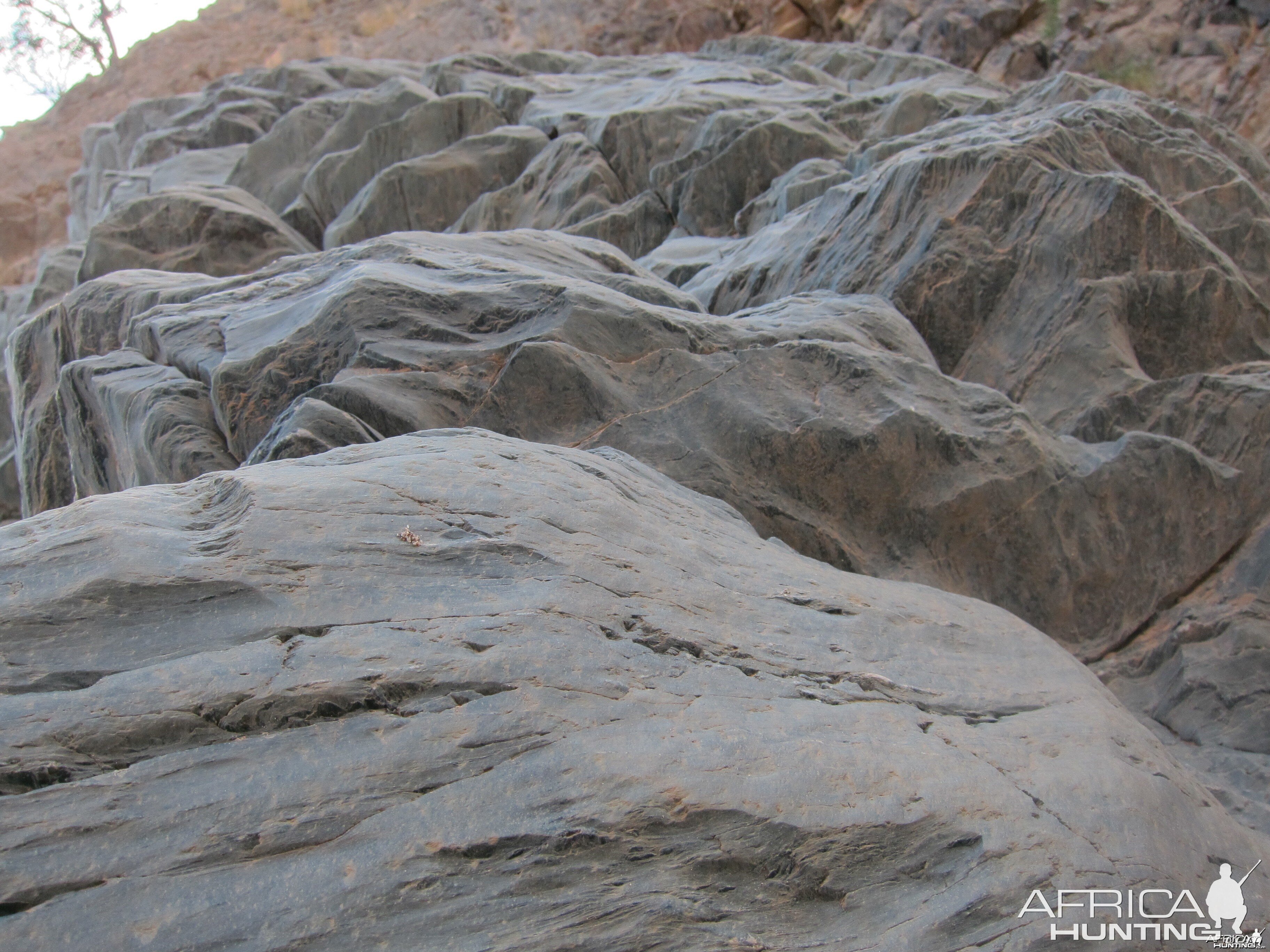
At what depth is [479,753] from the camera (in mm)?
3244

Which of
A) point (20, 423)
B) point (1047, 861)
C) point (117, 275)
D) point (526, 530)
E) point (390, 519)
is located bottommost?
point (1047, 861)

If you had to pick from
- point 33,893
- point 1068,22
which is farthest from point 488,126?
point 33,893

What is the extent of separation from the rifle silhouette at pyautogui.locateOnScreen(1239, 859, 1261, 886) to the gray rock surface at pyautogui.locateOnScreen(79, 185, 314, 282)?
13957 mm

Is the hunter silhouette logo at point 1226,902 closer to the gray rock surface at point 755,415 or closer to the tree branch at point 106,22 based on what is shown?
the gray rock surface at point 755,415

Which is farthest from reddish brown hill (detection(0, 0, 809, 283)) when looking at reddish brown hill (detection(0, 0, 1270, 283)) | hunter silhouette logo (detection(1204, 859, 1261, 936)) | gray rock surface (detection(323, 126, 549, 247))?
hunter silhouette logo (detection(1204, 859, 1261, 936))

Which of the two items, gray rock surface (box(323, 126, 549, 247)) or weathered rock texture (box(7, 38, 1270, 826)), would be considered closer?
weathered rock texture (box(7, 38, 1270, 826))

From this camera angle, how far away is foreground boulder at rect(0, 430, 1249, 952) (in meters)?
2.84

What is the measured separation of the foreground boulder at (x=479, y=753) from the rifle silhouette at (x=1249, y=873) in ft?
0.43

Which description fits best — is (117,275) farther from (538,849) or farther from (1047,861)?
(1047,861)

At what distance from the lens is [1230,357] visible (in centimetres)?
914

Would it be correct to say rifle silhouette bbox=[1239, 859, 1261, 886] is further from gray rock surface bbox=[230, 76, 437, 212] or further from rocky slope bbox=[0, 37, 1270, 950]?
gray rock surface bbox=[230, 76, 437, 212]

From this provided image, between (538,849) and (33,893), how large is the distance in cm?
143

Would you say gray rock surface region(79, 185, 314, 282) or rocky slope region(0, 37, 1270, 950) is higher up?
gray rock surface region(79, 185, 314, 282)

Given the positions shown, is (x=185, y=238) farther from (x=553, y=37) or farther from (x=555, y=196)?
(x=553, y=37)
